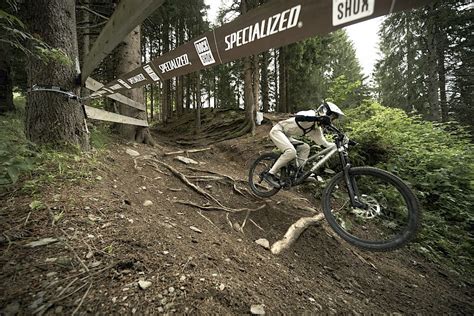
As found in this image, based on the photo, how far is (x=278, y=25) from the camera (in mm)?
1612

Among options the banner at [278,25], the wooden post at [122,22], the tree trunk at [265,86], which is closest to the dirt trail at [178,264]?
the wooden post at [122,22]

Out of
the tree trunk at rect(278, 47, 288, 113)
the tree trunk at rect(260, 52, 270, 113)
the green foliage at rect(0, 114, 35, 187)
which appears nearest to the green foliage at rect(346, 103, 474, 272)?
the green foliage at rect(0, 114, 35, 187)

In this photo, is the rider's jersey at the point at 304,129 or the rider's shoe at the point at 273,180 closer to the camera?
the rider's jersey at the point at 304,129

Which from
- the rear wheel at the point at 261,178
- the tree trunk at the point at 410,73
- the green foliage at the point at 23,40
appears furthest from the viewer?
the tree trunk at the point at 410,73

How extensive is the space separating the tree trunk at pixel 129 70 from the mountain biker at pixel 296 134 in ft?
13.7

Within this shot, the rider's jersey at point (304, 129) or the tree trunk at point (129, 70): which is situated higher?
the tree trunk at point (129, 70)

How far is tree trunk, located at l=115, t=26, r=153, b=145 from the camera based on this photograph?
6211 millimetres

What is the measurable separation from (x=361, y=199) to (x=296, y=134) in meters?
1.53

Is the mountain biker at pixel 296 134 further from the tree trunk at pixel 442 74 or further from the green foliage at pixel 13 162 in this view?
the tree trunk at pixel 442 74

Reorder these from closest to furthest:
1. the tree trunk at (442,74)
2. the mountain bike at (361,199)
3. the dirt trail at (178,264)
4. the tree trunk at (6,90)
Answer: the dirt trail at (178,264), the mountain bike at (361,199), the tree trunk at (6,90), the tree trunk at (442,74)

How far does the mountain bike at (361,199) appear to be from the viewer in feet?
8.25

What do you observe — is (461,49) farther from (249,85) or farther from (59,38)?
(59,38)

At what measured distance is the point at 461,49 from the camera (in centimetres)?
1118

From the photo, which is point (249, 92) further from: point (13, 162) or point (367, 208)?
point (13, 162)
